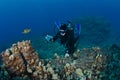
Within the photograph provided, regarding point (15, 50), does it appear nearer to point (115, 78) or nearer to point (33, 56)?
point (33, 56)

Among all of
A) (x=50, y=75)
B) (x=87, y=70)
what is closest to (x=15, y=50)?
(x=50, y=75)

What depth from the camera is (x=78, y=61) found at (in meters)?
7.79

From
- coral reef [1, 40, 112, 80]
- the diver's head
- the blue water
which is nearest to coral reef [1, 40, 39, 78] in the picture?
coral reef [1, 40, 112, 80]

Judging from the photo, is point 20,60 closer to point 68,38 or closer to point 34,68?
point 34,68

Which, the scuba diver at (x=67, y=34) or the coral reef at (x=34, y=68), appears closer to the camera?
the coral reef at (x=34, y=68)

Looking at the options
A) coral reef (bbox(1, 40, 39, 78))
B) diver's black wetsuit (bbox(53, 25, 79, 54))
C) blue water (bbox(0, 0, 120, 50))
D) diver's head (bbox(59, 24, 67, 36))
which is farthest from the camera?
blue water (bbox(0, 0, 120, 50))

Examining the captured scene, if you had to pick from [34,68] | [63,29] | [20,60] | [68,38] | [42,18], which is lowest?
[34,68]

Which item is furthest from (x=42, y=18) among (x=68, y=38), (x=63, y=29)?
(x=63, y=29)

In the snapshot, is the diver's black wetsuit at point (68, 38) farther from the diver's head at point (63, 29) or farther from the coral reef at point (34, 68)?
the coral reef at point (34, 68)

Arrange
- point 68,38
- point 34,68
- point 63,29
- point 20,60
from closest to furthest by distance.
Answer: point 20,60 → point 34,68 → point 63,29 → point 68,38

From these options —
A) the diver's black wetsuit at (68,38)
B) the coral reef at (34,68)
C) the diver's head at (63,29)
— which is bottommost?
the coral reef at (34,68)

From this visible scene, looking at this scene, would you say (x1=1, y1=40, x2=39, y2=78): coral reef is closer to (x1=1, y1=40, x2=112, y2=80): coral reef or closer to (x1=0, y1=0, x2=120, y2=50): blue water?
(x1=1, y1=40, x2=112, y2=80): coral reef

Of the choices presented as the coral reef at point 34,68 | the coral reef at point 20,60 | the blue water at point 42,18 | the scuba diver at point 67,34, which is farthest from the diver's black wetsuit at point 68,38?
Answer: the blue water at point 42,18

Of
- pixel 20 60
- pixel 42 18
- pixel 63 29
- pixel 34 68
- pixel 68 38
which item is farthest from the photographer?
pixel 42 18
